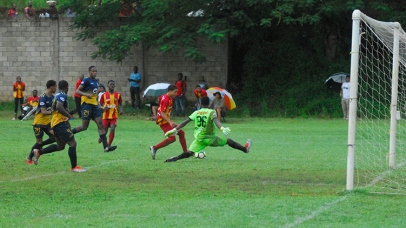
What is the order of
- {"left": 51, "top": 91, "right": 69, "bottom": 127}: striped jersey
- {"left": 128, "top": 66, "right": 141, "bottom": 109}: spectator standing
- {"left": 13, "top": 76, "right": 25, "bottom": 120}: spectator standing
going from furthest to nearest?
{"left": 128, "top": 66, "right": 141, "bottom": 109}: spectator standing < {"left": 13, "top": 76, "right": 25, "bottom": 120}: spectator standing < {"left": 51, "top": 91, "right": 69, "bottom": 127}: striped jersey

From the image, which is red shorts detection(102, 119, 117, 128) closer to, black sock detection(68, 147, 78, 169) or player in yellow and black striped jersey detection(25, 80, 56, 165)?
player in yellow and black striped jersey detection(25, 80, 56, 165)

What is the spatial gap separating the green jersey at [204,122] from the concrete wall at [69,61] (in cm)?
2013

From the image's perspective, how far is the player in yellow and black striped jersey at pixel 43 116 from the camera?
1391 centimetres

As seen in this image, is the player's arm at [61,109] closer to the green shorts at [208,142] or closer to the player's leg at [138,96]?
the green shorts at [208,142]

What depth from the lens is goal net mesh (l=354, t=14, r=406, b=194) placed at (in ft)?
40.7

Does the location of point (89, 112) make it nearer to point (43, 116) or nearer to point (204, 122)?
point (43, 116)

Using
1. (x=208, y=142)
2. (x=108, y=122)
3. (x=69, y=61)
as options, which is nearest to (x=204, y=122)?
(x=208, y=142)

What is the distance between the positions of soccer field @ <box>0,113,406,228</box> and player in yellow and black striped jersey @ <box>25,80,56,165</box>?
504 millimetres

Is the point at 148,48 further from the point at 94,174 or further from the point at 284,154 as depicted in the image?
the point at 94,174

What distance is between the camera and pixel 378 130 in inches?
919

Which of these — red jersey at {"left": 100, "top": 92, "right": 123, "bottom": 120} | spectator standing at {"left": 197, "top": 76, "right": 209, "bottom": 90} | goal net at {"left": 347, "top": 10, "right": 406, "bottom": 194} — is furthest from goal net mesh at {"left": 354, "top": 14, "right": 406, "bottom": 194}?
spectator standing at {"left": 197, "top": 76, "right": 209, "bottom": 90}

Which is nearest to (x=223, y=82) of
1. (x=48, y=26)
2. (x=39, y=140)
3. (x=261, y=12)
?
(x=261, y=12)

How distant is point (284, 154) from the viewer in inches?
674

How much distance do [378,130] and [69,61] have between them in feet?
54.5
